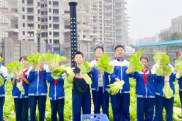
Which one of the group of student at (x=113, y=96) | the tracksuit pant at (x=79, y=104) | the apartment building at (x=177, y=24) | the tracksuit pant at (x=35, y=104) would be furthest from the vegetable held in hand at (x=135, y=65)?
the apartment building at (x=177, y=24)

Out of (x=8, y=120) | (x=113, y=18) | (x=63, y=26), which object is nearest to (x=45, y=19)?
(x=63, y=26)

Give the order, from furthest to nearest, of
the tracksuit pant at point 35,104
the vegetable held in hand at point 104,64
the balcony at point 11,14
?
the balcony at point 11,14 → the tracksuit pant at point 35,104 → the vegetable held in hand at point 104,64

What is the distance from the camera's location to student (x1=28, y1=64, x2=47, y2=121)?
3.80 m

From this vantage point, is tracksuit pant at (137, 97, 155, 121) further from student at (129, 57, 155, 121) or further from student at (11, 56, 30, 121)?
student at (11, 56, 30, 121)

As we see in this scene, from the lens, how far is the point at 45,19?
4700cm

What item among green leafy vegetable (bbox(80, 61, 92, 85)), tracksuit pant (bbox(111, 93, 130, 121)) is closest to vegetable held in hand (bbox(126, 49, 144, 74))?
tracksuit pant (bbox(111, 93, 130, 121))

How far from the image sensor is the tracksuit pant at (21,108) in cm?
392

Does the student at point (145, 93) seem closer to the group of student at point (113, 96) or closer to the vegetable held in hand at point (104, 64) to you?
the group of student at point (113, 96)

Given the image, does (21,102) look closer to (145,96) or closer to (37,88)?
(37,88)

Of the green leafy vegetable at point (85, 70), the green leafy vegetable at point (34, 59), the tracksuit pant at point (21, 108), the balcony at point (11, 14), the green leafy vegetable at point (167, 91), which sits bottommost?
the tracksuit pant at point (21, 108)

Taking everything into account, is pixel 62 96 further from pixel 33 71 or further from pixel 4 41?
pixel 4 41

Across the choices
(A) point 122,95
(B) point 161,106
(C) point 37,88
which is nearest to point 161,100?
(B) point 161,106

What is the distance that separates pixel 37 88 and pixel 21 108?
0.63 meters

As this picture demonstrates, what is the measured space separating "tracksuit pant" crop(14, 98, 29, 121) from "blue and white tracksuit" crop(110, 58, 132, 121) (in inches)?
72.6
